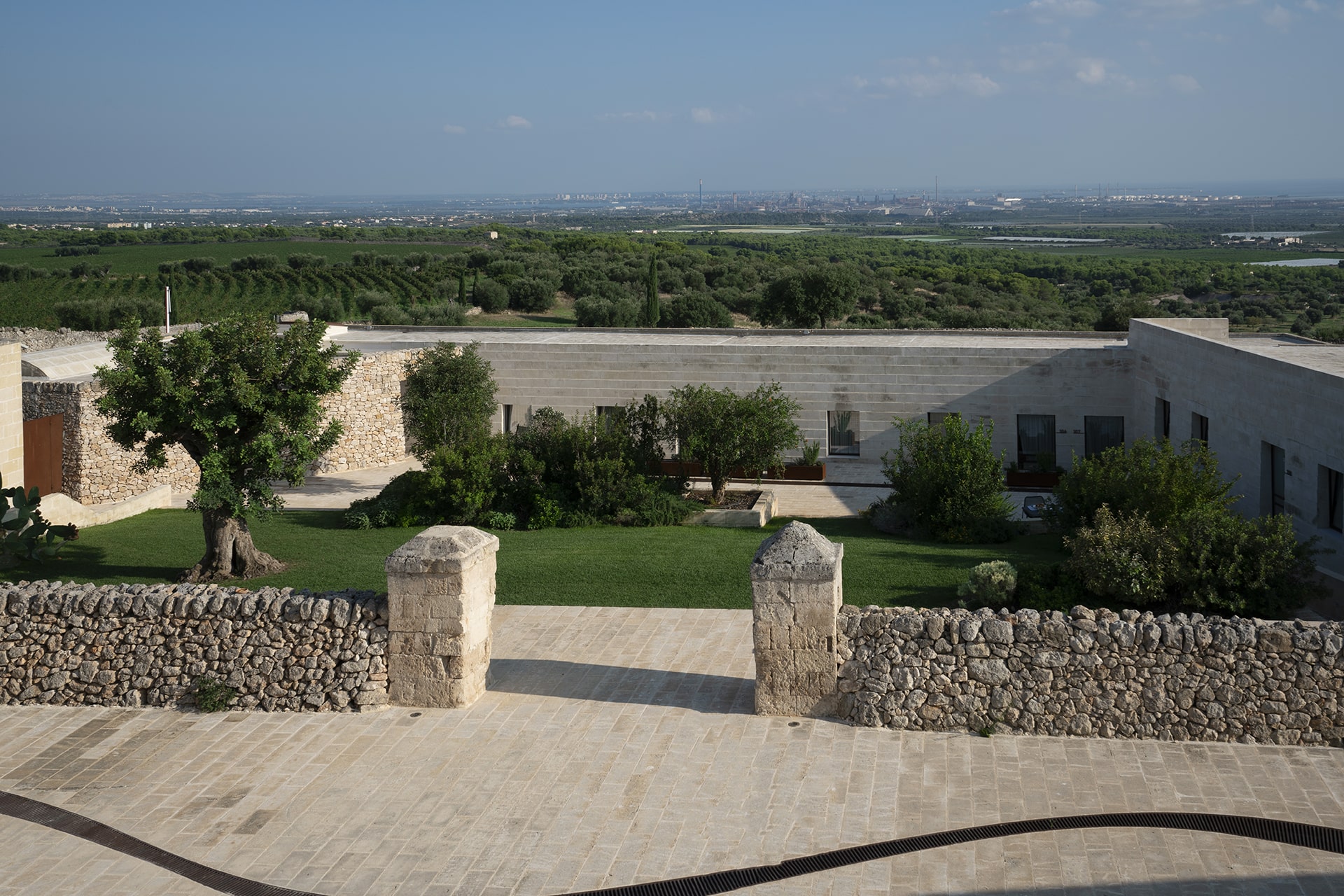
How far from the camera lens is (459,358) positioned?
27812 millimetres

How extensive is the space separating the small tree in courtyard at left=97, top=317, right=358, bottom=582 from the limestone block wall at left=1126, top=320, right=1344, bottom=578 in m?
14.7

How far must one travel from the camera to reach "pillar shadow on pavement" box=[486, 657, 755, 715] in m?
11.5

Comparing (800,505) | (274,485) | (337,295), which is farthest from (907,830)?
(337,295)

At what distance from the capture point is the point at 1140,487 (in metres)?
16.4

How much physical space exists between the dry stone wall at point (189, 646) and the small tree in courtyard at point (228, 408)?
3.92 metres

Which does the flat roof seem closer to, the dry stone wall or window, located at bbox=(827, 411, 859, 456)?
window, located at bbox=(827, 411, 859, 456)

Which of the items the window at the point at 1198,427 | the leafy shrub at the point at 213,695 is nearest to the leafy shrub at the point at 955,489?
the window at the point at 1198,427

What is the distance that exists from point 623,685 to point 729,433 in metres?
10.8

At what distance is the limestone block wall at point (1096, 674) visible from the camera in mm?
9969

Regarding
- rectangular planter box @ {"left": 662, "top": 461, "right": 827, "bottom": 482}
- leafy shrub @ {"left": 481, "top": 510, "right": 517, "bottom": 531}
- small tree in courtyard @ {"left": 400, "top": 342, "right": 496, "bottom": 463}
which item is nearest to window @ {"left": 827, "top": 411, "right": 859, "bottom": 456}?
rectangular planter box @ {"left": 662, "top": 461, "right": 827, "bottom": 482}

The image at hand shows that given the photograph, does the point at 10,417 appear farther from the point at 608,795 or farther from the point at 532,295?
the point at 532,295

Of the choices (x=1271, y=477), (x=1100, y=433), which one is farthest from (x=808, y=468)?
(x=1271, y=477)

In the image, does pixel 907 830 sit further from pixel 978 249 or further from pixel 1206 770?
pixel 978 249

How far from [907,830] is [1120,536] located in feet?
21.3
